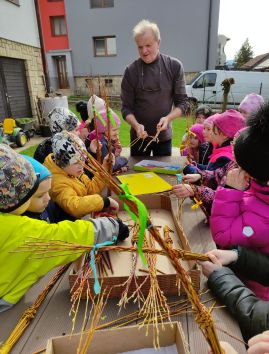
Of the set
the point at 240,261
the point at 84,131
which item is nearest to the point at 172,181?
the point at 240,261

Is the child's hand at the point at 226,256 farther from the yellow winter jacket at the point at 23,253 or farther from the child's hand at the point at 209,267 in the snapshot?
the yellow winter jacket at the point at 23,253

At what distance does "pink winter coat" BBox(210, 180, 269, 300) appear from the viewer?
121cm

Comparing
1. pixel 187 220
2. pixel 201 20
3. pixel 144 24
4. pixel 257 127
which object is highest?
pixel 201 20

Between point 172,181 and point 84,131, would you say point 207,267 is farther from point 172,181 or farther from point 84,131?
point 84,131

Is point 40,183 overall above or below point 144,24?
below

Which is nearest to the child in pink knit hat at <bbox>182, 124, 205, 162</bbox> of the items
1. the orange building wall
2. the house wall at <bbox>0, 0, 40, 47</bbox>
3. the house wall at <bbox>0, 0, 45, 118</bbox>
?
the house wall at <bbox>0, 0, 45, 118</bbox>

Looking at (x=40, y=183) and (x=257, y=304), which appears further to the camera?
(x=40, y=183)

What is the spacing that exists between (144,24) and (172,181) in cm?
142

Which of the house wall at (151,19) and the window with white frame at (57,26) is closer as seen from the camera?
the house wall at (151,19)

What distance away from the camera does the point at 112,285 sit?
3.19 ft

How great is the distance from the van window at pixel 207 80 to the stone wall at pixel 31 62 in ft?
19.3

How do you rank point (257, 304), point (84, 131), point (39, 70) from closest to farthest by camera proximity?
point (257, 304)
point (84, 131)
point (39, 70)

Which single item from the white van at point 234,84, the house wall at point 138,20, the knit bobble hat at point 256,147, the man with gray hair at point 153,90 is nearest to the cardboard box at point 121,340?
the knit bobble hat at point 256,147

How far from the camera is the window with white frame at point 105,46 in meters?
15.6
